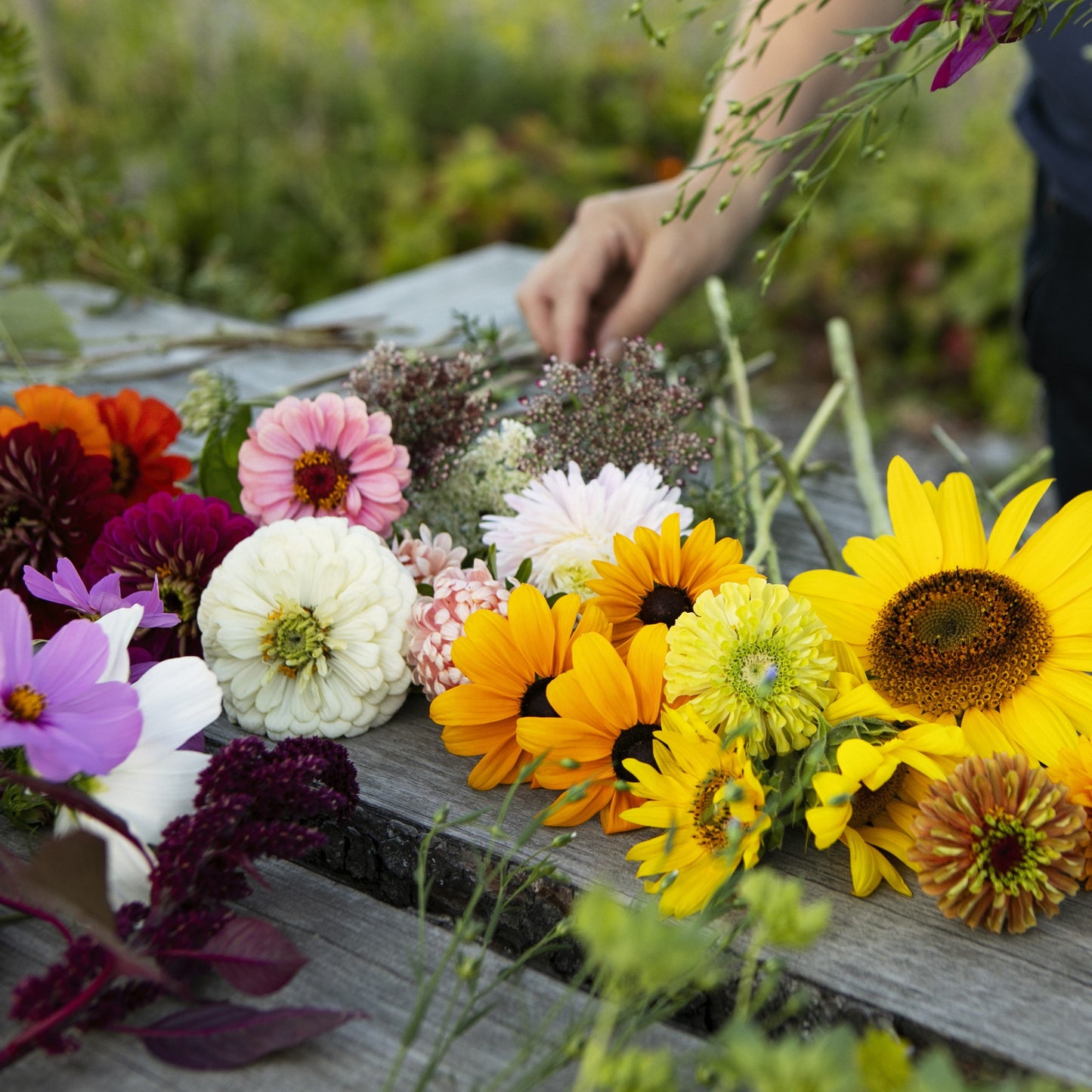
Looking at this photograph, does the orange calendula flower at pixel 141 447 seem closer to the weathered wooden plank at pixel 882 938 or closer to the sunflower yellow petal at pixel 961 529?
the weathered wooden plank at pixel 882 938

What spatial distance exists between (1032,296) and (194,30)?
537cm

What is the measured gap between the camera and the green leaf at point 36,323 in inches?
60.6

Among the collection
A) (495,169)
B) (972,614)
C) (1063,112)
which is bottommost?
(495,169)

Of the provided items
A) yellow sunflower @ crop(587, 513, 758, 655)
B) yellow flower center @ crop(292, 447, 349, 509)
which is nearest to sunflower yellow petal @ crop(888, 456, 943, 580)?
yellow sunflower @ crop(587, 513, 758, 655)

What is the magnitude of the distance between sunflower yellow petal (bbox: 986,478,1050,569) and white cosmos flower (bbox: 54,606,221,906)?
53 cm

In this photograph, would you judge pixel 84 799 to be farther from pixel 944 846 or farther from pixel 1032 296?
pixel 1032 296

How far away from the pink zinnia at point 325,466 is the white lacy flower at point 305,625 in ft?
0.31

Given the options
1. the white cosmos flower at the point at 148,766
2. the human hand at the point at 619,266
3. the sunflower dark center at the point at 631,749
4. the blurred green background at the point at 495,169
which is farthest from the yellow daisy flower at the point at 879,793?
the blurred green background at the point at 495,169

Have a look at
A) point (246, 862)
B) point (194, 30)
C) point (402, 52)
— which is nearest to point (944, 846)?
point (246, 862)

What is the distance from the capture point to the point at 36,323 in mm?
1547

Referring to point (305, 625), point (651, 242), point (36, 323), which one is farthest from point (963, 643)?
point (36, 323)

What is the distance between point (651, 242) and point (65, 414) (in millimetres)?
757

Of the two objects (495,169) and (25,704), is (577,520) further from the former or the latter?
(495,169)

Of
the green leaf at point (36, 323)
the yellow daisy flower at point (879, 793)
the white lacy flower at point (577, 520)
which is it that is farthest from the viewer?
the green leaf at point (36, 323)
